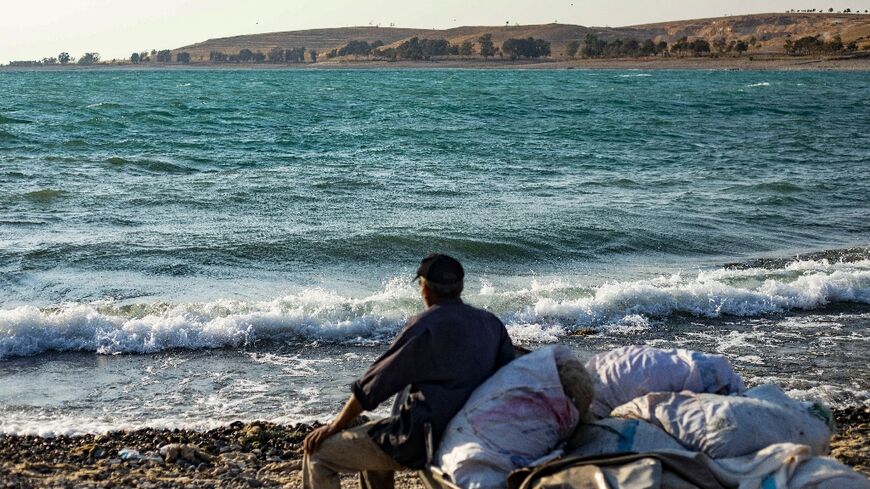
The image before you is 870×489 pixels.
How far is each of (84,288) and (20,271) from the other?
4.16 ft

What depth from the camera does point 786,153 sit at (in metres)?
27.5

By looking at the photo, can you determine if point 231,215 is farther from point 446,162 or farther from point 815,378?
point 815,378

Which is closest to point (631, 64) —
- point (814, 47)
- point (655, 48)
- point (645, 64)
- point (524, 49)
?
point (645, 64)

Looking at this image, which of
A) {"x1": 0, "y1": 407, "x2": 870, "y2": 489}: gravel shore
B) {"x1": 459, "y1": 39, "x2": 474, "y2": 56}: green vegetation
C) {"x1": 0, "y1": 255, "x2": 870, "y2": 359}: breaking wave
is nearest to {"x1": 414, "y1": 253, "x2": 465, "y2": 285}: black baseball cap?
{"x1": 0, "y1": 407, "x2": 870, "y2": 489}: gravel shore

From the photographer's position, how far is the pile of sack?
13.9 ft

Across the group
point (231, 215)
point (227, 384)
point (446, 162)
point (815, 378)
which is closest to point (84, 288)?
point (227, 384)

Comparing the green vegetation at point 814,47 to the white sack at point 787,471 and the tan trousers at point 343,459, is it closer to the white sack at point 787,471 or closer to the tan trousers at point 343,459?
the white sack at point 787,471

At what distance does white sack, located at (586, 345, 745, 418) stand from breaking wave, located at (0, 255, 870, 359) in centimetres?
453

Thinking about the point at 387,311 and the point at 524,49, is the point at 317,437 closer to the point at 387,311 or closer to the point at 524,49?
the point at 387,311

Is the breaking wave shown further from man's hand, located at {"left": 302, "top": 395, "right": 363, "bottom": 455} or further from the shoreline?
the shoreline

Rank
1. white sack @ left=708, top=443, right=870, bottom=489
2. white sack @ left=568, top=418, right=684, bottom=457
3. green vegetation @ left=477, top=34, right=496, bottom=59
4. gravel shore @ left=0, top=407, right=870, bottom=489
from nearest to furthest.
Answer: white sack @ left=708, top=443, right=870, bottom=489, white sack @ left=568, top=418, right=684, bottom=457, gravel shore @ left=0, top=407, right=870, bottom=489, green vegetation @ left=477, top=34, right=496, bottom=59

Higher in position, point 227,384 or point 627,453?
point 627,453

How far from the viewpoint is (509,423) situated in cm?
456

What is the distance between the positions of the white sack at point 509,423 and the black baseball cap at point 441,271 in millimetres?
453
